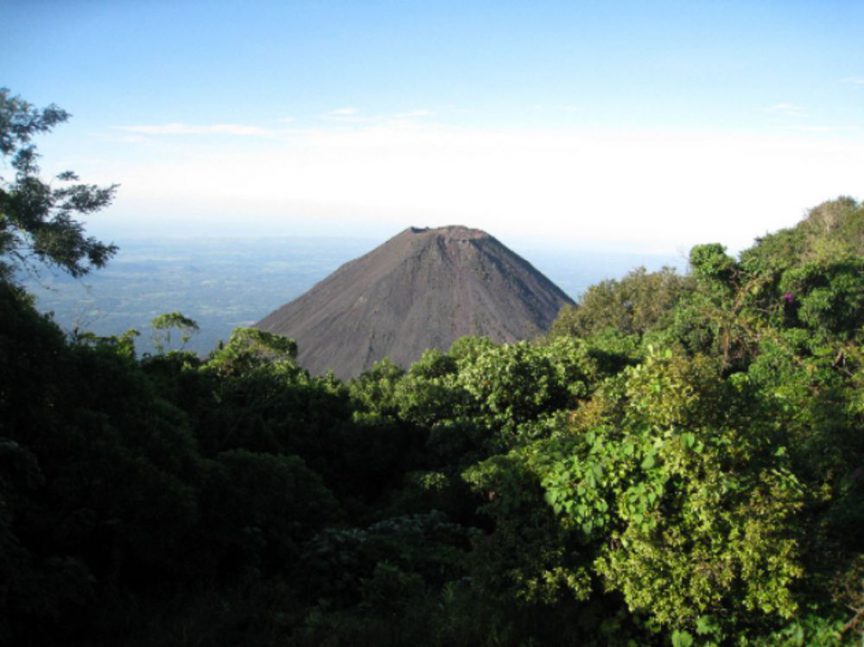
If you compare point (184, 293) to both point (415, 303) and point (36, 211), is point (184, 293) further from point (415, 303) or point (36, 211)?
point (36, 211)

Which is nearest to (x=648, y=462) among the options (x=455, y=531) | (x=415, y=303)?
(x=455, y=531)

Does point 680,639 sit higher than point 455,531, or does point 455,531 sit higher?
point 680,639

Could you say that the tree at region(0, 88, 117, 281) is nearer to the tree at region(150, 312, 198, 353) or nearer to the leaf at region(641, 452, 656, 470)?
the tree at region(150, 312, 198, 353)

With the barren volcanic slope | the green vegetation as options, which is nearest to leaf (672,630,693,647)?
the green vegetation

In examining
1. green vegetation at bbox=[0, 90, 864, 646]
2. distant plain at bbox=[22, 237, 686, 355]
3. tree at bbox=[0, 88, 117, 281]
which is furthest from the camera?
distant plain at bbox=[22, 237, 686, 355]

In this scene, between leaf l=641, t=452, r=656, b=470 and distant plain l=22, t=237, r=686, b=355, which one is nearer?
leaf l=641, t=452, r=656, b=470

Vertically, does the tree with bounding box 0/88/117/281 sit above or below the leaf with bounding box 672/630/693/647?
above

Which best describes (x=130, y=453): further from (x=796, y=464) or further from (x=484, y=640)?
(x=796, y=464)

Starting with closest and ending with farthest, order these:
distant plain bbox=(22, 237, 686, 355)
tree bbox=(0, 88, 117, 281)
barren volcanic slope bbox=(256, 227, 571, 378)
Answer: tree bbox=(0, 88, 117, 281), barren volcanic slope bbox=(256, 227, 571, 378), distant plain bbox=(22, 237, 686, 355)

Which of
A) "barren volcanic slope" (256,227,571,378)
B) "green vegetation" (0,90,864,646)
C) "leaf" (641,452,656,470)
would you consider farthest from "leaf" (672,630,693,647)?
"barren volcanic slope" (256,227,571,378)
